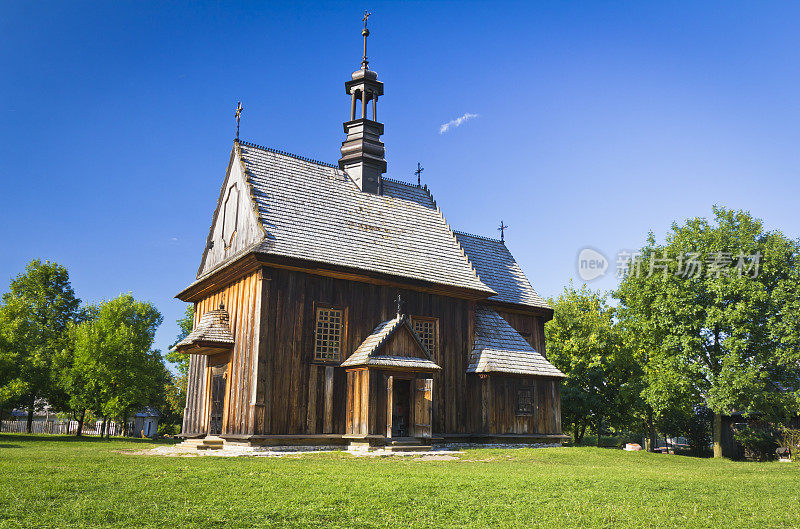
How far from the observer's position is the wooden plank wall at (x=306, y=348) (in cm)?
1995

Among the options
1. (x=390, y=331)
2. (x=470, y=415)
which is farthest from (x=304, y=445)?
(x=470, y=415)

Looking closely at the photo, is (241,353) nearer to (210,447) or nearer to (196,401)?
(210,447)

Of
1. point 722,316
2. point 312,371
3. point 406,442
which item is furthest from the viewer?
point 722,316

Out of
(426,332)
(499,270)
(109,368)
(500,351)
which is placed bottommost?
(109,368)

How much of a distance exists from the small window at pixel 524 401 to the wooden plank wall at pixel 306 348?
11.2ft

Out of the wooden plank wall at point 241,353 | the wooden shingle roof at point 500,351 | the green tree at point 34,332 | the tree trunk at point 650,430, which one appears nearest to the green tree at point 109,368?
the green tree at point 34,332

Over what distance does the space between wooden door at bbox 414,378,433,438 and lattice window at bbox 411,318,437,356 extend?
2181 mm

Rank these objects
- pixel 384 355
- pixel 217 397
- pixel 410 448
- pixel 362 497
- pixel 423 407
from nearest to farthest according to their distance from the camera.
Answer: pixel 362 497
pixel 410 448
pixel 384 355
pixel 423 407
pixel 217 397

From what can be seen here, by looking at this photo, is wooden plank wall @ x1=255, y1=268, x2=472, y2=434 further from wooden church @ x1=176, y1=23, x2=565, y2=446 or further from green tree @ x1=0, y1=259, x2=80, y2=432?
green tree @ x1=0, y1=259, x2=80, y2=432

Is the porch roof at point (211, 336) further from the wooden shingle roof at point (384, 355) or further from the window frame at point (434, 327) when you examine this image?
the window frame at point (434, 327)

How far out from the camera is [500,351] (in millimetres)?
25547

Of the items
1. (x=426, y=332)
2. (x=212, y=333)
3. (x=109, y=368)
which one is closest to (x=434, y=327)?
(x=426, y=332)

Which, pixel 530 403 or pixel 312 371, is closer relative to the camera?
pixel 312 371

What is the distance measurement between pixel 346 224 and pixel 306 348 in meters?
5.33
